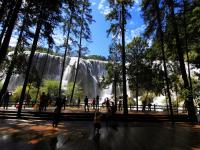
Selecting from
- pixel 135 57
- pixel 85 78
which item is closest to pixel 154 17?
pixel 135 57

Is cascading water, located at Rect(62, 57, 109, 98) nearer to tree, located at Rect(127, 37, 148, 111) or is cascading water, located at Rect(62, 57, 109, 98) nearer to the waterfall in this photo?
the waterfall

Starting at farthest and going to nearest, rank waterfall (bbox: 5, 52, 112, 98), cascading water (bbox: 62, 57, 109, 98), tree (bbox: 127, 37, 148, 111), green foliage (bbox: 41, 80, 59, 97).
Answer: cascading water (bbox: 62, 57, 109, 98) → waterfall (bbox: 5, 52, 112, 98) → green foliage (bbox: 41, 80, 59, 97) → tree (bbox: 127, 37, 148, 111)

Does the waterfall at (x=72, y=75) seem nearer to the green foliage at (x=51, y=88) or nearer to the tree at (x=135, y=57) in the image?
the green foliage at (x=51, y=88)

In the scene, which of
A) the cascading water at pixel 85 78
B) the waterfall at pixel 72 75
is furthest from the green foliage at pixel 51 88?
the waterfall at pixel 72 75

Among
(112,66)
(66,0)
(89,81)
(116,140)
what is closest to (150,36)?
(66,0)

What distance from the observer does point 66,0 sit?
1408cm

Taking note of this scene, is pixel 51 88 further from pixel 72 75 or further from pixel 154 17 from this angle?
pixel 154 17

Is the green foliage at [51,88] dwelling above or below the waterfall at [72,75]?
below

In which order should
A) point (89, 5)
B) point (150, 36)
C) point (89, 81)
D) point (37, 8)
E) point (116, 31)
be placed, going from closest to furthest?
point (37, 8) < point (150, 36) < point (116, 31) < point (89, 5) < point (89, 81)

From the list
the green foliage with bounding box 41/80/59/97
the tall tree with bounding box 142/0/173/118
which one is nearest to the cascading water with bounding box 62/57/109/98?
the green foliage with bounding box 41/80/59/97

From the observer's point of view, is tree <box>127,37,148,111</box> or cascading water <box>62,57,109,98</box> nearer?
tree <box>127,37,148,111</box>

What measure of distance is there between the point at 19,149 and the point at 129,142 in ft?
15.6

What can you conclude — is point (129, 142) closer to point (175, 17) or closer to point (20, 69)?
point (175, 17)

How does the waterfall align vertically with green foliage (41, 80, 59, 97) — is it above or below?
above
